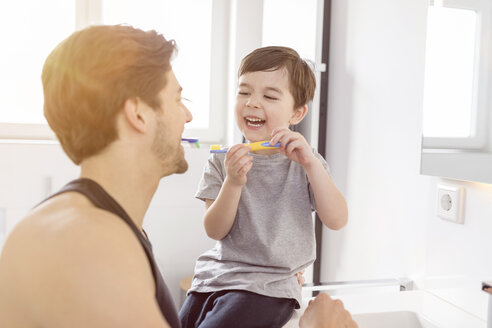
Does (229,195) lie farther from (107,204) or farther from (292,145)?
(107,204)

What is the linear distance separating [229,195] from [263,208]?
11cm

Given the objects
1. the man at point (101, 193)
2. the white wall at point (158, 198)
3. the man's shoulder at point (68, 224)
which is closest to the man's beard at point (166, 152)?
the man at point (101, 193)

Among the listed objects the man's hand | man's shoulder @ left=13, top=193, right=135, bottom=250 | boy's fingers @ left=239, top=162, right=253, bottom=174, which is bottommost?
the man's hand

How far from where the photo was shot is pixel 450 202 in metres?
1.06

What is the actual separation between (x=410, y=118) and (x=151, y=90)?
0.83 metres

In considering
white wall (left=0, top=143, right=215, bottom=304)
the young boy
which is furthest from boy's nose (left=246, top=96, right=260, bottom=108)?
white wall (left=0, top=143, right=215, bottom=304)

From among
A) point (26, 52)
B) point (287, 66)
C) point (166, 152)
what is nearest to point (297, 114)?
point (287, 66)

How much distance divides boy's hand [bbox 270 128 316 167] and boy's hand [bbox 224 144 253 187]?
58mm

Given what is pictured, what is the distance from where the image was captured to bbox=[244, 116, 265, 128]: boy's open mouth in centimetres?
112

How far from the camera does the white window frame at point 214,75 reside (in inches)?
82.8

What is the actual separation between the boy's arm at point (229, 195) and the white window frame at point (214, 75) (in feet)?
4.04

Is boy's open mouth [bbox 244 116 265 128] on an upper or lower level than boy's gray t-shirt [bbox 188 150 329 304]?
upper

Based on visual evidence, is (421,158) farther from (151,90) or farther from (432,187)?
(151,90)

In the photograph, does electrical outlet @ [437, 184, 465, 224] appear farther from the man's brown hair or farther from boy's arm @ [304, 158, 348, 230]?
the man's brown hair
